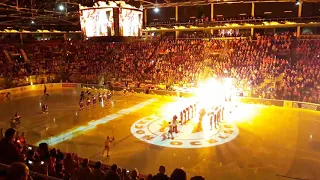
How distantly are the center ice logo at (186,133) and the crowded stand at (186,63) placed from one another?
30.1ft

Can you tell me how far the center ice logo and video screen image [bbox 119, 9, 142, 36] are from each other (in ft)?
19.8

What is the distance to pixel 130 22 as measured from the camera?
1459 cm

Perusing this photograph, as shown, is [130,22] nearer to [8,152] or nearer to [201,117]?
[201,117]

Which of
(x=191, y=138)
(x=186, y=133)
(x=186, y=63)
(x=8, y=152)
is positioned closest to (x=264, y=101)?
(x=186, y=133)

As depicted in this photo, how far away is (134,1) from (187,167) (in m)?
8.20

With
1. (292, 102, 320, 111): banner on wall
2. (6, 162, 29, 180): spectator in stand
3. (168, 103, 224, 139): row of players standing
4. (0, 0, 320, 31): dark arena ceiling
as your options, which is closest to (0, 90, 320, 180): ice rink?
(168, 103, 224, 139): row of players standing

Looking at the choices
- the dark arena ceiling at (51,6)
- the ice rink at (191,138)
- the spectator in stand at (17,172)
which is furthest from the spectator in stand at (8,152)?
the dark arena ceiling at (51,6)

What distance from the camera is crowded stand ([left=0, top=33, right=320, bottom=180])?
89.6 feet

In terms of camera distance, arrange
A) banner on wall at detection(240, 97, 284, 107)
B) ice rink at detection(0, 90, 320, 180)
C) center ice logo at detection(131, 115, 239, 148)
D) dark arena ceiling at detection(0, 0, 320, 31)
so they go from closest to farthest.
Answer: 1. ice rink at detection(0, 90, 320, 180)
2. center ice logo at detection(131, 115, 239, 148)
3. dark arena ceiling at detection(0, 0, 320, 31)
4. banner on wall at detection(240, 97, 284, 107)

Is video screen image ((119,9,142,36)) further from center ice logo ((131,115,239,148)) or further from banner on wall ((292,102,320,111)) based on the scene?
banner on wall ((292,102,320,111))

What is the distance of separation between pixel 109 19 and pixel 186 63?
21.4 m

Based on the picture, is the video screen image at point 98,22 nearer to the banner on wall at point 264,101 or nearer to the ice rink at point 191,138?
the ice rink at point 191,138

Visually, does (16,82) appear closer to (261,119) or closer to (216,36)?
(216,36)

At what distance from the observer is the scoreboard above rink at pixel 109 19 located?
13.7 meters
